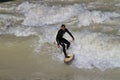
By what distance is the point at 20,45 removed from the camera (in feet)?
63.1

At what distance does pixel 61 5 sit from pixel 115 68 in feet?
27.1

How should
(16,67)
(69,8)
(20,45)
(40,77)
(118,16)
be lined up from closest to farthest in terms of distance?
1. (40,77)
2. (16,67)
3. (20,45)
4. (118,16)
5. (69,8)

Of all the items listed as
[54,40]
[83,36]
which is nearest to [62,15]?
[54,40]

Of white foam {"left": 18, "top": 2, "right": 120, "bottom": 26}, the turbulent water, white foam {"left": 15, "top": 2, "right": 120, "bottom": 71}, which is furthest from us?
white foam {"left": 18, "top": 2, "right": 120, "bottom": 26}

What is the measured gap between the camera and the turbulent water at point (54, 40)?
650 inches

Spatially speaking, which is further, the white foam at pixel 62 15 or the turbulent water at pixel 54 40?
the white foam at pixel 62 15

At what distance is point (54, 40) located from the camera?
19344 mm

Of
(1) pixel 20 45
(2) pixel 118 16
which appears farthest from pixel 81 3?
(1) pixel 20 45

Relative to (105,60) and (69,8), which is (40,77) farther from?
(69,8)

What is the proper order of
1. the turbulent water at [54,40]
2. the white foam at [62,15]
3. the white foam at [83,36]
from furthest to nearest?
the white foam at [62,15]
the white foam at [83,36]
the turbulent water at [54,40]

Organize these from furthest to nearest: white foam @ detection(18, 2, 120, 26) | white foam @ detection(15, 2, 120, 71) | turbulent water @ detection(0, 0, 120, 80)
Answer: white foam @ detection(18, 2, 120, 26)
white foam @ detection(15, 2, 120, 71)
turbulent water @ detection(0, 0, 120, 80)

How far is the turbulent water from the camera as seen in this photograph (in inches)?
650

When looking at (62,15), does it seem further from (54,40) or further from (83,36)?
(83,36)

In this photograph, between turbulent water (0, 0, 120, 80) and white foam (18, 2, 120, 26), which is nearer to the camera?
turbulent water (0, 0, 120, 80)
